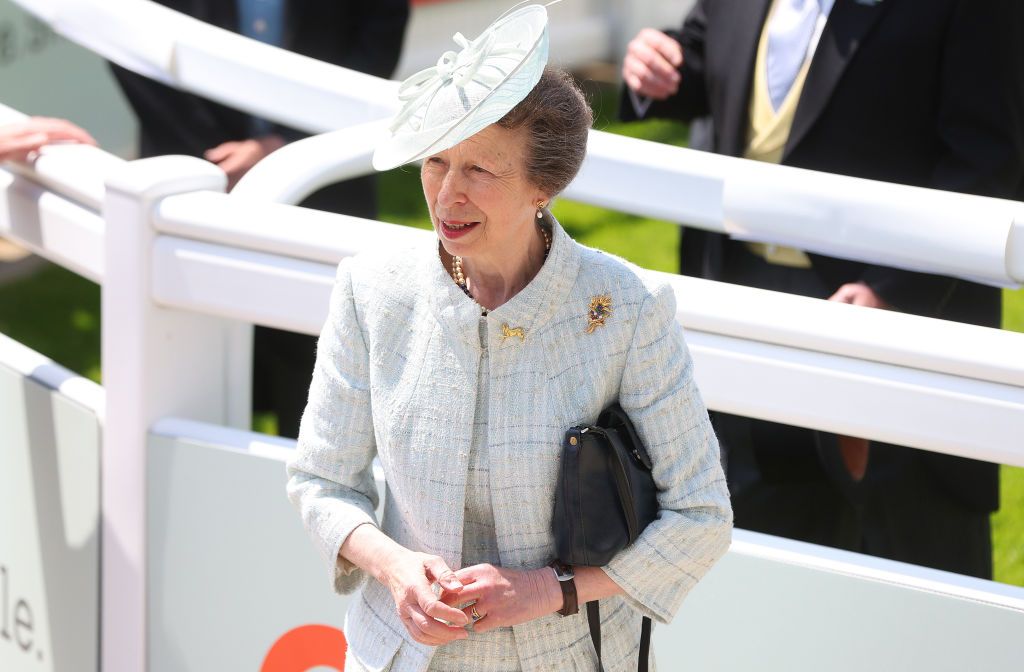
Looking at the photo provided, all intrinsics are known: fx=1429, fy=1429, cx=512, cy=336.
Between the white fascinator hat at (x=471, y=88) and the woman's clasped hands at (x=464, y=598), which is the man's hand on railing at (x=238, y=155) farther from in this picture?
the woman's clasped hands at (x=464, y=598)

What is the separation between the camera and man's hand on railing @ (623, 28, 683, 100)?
2953mm

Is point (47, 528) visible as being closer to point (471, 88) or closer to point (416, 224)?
point (471, 88)

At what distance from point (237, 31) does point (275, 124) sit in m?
0.25

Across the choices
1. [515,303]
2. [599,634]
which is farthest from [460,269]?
[599,634]

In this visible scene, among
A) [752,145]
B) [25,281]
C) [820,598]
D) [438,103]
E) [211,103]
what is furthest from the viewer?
[25,281]

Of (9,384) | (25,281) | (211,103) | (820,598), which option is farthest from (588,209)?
(820,598)

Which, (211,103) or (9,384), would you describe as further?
(211,103)

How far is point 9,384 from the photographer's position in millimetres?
2521

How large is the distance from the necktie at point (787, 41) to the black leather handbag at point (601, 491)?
138 cm

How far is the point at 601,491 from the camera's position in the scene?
1.54 meters

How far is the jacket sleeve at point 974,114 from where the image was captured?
251 centimetres

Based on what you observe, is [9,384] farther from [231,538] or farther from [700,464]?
[700,464]

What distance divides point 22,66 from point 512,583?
5620mm

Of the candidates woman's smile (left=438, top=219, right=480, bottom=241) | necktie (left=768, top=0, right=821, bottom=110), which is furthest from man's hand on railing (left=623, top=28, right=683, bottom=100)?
woman's smile (left=438, top=219, right=480, bottom=241)
